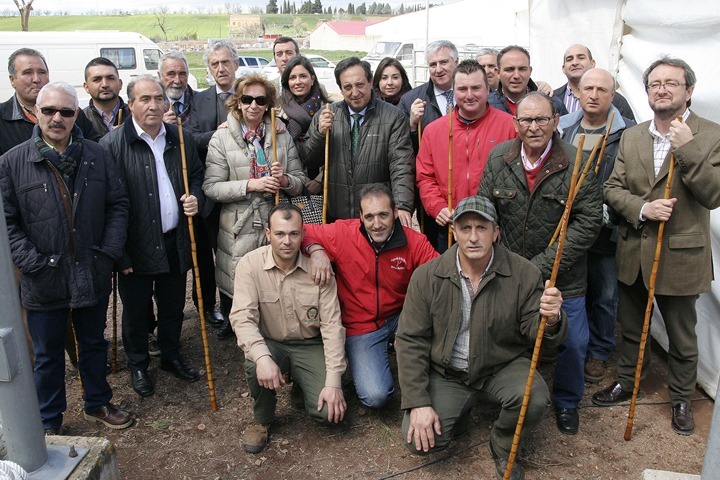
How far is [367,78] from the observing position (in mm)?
4652

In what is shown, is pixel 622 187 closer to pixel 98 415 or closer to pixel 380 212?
pixel 380 212

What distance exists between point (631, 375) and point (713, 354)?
0.85 meters

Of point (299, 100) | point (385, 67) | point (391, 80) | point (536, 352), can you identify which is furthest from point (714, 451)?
point (385, 67)

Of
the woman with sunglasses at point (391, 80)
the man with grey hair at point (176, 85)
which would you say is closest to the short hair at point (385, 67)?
the woman with sunglasses at point (391, 80)

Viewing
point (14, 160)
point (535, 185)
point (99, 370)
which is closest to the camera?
point (14, 160)

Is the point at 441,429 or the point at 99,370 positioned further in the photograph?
the point at 99,370

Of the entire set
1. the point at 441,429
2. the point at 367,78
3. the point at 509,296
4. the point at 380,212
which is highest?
Answer: the point at 367,78

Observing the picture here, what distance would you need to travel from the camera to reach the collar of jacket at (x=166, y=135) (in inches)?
158

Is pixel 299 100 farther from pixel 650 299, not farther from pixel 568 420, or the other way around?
pixel 568 420

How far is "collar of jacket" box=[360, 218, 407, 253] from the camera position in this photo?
13.4ft

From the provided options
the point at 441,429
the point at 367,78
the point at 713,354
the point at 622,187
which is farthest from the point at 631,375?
the point at 367,78

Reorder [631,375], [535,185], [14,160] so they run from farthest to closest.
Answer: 1. [631,375]
2. [535,185]
3. [14,160]

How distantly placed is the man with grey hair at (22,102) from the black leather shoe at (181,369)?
183cm

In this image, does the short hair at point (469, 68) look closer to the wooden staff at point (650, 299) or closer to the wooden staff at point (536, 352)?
the wooden staff at point (536, 352)
